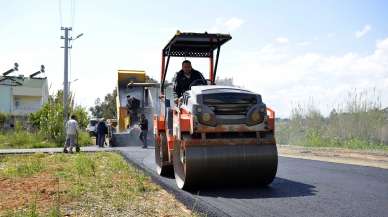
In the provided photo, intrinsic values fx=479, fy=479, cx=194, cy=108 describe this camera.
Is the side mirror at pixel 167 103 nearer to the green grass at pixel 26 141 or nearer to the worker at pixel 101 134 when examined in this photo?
the worker at pixel 101 134

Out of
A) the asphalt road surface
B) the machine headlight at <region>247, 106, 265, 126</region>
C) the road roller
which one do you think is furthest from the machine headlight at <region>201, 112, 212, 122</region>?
the asphalt road surface

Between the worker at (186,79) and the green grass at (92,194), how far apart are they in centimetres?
176

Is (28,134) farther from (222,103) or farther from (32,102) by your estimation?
(32,102)

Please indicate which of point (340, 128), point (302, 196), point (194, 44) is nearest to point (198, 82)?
point (194, 44)

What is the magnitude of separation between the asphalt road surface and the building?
51.7 metres

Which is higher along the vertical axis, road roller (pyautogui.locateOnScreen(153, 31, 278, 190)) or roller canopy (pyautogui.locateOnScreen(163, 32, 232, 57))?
roller canopy (pyautogui.locateOnScreen(163, 32, 232, 57))

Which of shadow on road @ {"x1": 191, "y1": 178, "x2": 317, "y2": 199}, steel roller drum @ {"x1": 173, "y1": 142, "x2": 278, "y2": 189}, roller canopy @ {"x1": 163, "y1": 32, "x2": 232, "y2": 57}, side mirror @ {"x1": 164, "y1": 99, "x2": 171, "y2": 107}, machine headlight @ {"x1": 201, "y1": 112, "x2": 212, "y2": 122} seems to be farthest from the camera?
side mirror @ {"x1": 164, "y1": 99, "x2": 171, "y2": 107}

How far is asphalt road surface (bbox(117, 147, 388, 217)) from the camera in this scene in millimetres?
5641

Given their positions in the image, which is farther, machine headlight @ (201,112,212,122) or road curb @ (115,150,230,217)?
machine headlight @ (201,112,212,122)

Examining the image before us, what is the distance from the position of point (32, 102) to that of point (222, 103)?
57.7 m

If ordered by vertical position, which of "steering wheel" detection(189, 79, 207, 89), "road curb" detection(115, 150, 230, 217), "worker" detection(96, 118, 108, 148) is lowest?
"road curb" detection(115, 150, 230, 217)

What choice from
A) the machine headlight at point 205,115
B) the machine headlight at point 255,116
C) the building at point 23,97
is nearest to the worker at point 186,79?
the machine headlight at point 205,115

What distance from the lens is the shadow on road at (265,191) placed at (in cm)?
673

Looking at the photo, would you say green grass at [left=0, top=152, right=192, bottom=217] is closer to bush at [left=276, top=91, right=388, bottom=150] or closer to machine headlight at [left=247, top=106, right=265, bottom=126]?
machine headlight at [left=247, top=106, right=265, bottom=126]
